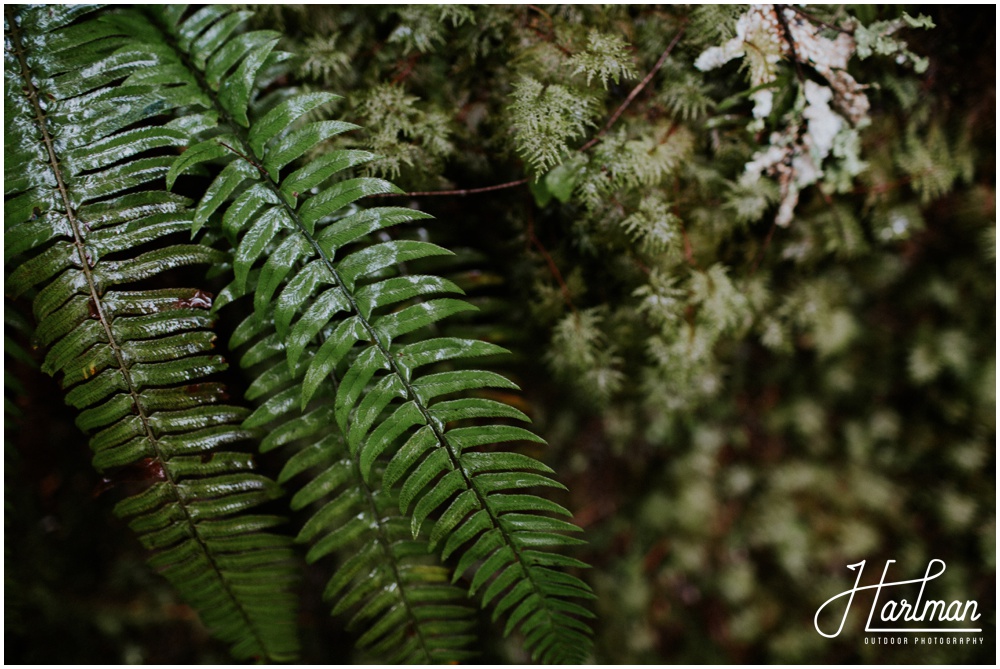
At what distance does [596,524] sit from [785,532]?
76 centimetres

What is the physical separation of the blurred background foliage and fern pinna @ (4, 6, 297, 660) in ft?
0.84

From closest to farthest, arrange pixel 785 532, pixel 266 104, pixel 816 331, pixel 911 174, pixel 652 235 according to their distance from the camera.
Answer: pixel 266 104 < pixel 652 235 < pixel 911 174 < pixel 816 331 < pixel 785 532

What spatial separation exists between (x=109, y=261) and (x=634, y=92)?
1.41m

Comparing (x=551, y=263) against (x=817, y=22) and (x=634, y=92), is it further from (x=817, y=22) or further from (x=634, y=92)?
(x=817, y=22)

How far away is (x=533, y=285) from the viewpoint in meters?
1.59

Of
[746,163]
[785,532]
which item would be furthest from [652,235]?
[785,532]

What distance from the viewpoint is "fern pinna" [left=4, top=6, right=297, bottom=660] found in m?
1.12

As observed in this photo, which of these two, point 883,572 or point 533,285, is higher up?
point 533,285

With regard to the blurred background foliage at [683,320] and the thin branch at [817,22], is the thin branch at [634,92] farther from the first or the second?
the thin branch at [817,22]

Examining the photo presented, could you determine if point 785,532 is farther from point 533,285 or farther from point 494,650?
point 533,285

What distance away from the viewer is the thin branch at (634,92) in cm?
133

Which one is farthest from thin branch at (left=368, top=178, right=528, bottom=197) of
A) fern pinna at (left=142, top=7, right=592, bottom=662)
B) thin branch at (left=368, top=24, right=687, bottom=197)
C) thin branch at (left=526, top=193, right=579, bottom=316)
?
fern pinna at (left=142, top=7, right=592, bottom=662)

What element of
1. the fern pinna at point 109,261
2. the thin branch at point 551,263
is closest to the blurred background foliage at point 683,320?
the thin branch at point 551,263

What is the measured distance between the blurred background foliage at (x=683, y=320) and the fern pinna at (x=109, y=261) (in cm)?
26
